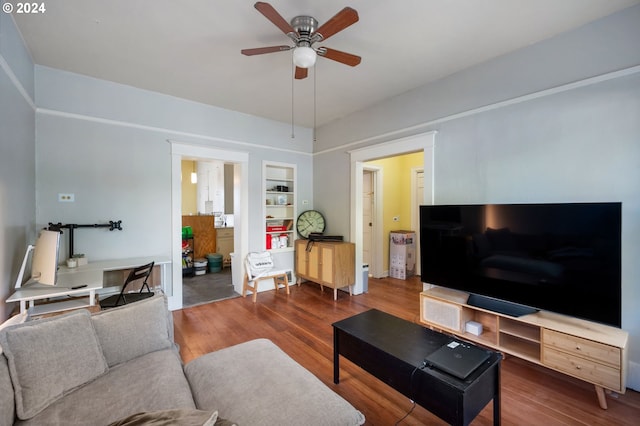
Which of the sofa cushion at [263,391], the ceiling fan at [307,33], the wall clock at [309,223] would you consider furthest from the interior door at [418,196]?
the sofa cushion at [263,391]

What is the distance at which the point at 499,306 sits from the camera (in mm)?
2525

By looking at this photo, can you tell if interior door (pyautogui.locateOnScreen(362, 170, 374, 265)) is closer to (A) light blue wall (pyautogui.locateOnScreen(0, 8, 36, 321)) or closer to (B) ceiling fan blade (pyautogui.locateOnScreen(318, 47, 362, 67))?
(B) ceiling fan blade (pyautogui.locateOnScreen(318, 47, 362, 67))

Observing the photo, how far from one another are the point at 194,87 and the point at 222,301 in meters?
3.03

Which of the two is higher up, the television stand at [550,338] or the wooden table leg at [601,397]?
the television stand at [550,338]

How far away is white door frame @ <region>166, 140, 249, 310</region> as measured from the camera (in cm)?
381

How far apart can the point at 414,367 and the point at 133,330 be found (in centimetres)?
183

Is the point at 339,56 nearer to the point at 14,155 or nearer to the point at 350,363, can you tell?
the point at 350,363

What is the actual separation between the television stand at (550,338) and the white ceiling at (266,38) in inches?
97.9

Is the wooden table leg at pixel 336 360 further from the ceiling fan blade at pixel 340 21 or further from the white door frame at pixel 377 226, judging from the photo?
the white door frame at pixel 377 226

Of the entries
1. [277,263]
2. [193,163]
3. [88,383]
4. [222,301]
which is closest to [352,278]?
[277,263]

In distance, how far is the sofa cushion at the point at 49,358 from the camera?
1.30m

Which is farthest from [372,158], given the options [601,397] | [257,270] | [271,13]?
[601,397]

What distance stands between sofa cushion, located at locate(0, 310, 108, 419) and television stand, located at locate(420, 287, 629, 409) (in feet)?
9.32

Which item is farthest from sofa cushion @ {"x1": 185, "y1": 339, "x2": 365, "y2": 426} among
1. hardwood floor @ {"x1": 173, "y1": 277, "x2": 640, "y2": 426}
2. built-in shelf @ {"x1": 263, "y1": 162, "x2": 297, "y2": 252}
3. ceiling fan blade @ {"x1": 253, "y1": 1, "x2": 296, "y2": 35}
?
built-in shelf @ {"x1": 263, "y1": 162, "x2": 297, "y2": 252}
